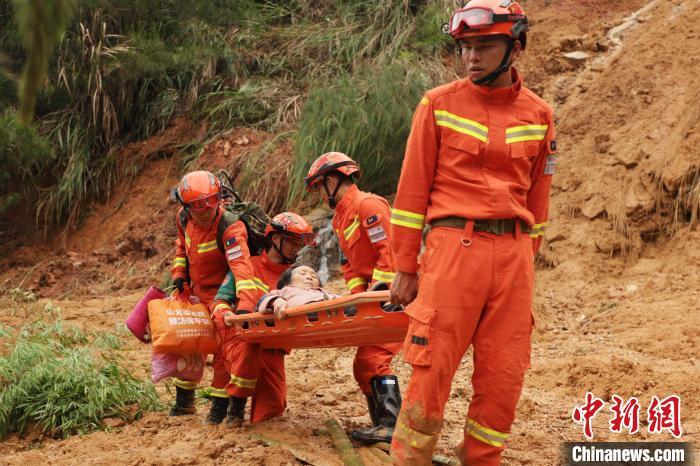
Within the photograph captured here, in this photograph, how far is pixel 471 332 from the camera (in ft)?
13.1

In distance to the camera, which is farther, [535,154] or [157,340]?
[157,340]

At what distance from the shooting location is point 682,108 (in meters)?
10.1

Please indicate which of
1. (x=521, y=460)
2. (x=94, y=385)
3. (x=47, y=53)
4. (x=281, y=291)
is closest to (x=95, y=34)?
(x=94, y=385)

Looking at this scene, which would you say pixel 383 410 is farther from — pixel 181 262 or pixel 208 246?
pixel 181 262

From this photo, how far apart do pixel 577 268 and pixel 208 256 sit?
4780 mm

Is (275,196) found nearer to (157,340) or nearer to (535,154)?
(157,340)

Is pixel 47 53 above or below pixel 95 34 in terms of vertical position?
above

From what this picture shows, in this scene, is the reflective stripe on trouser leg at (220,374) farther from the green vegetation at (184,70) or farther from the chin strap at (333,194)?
the green vegetation at (184,70)

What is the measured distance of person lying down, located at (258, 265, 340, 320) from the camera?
5113 mm

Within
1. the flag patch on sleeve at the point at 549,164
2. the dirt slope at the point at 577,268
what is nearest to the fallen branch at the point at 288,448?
the dirt slope at the point at 577,268

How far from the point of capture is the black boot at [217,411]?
5.96m

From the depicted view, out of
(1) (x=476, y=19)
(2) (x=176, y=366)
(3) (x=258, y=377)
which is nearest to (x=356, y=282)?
(3) (x=258, y=377)

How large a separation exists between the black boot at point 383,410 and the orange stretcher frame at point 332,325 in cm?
40

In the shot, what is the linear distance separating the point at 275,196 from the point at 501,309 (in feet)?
27.6
